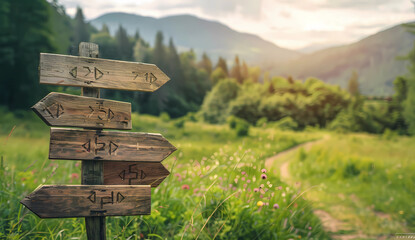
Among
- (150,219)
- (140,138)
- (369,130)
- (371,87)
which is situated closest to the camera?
(140,138)

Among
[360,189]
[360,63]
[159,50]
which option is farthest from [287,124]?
[360,63]

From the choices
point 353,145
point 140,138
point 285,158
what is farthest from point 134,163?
point 353,145

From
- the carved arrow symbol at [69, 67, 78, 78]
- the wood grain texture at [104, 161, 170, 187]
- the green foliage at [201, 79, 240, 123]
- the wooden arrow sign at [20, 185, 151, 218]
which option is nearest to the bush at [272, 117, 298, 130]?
the green foliage at [201, 79, 240, 123]

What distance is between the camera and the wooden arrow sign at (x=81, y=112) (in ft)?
7.57

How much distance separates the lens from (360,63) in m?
77.5

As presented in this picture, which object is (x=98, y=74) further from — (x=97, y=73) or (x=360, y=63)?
(x=360, y=63)

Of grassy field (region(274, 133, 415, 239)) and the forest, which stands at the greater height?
the forest

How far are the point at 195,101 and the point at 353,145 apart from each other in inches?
978

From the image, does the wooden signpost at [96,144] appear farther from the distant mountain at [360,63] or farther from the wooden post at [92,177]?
the distant mountain at [360,63]

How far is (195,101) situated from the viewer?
1430 inches

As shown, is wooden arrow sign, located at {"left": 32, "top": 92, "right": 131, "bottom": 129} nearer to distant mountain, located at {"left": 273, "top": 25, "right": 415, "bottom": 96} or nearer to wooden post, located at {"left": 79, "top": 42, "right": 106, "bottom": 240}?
wooden post, located at {"left": 79, "top": 42, "right": 106, "bottom": 240}

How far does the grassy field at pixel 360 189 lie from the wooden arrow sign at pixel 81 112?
2603 mm

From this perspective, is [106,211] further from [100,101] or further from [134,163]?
[100,101]

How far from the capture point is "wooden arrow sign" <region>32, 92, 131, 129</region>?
2.31 meters
